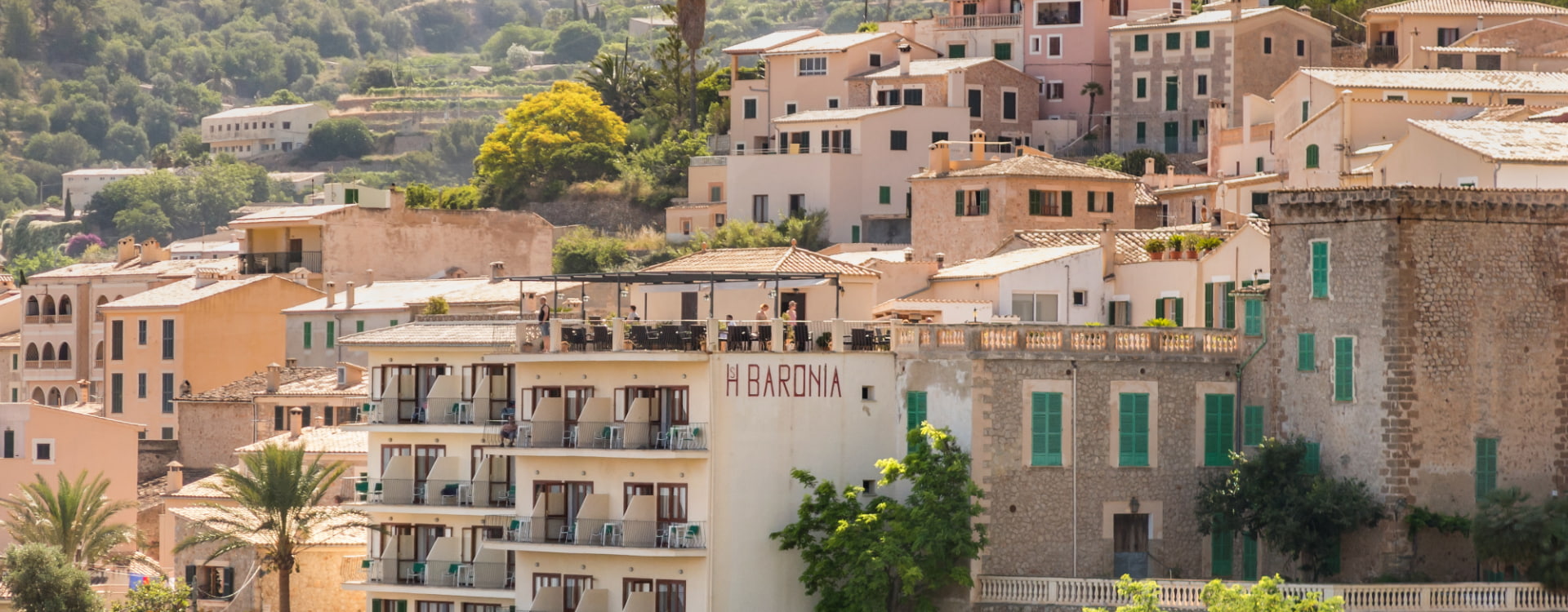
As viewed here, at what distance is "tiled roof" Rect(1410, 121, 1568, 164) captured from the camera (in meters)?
54.2

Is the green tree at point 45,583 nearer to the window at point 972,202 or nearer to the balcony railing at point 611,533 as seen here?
the balcony railing at point 611,533

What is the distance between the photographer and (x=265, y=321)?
3440 inches

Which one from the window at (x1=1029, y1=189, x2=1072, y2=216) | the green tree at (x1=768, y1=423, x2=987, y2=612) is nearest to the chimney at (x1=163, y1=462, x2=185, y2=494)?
the window at (x1=1029, y1=189, x2=1072, y2=216)

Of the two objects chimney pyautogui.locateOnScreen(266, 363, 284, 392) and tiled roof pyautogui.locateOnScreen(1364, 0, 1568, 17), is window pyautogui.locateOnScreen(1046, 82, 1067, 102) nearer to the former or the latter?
tiled roof pyautogui.locateOnScreen(1364, 0, 1568, 17)

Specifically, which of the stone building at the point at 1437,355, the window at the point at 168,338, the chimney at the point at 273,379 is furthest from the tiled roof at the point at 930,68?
the stone building at the point at 1437,355

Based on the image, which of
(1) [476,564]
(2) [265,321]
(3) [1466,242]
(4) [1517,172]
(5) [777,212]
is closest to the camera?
(3) [1466,242]

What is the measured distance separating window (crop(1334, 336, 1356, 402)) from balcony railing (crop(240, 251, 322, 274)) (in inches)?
1814

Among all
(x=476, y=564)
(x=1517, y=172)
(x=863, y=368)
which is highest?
(x=1517, y=172)

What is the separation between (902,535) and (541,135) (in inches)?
2451

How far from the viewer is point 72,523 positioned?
234 feet

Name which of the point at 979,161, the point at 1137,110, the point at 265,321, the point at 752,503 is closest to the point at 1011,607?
the point at 752,503

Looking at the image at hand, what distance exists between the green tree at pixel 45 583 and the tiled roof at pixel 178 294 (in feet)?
66.5

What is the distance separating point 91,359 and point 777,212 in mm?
23972

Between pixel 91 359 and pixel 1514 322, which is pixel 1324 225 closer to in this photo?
pixel 1514 322
